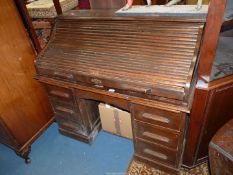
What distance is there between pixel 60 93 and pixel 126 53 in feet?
2.71

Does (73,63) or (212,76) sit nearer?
(212,76)

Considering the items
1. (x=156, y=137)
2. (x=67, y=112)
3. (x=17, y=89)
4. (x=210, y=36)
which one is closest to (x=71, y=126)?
(x=67, y=112)

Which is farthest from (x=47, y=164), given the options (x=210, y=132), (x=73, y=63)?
(x=210, y=132)

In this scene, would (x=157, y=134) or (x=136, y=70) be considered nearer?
(x=136, y=70)

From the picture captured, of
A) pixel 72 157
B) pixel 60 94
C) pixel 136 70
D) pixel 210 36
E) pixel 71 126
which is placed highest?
pixel 210 36

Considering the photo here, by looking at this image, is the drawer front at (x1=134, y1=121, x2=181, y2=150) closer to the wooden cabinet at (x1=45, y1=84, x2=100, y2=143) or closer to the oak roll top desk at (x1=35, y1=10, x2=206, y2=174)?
the oak roll top desk at (x1=35, y1=10, x2=206, y2=174)

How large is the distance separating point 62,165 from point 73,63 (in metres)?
1.18

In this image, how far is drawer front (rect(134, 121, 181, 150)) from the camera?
5.25 feet

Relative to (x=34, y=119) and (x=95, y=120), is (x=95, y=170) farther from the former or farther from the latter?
(x=34, y=119)

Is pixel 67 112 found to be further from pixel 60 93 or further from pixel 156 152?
pixel 156 152

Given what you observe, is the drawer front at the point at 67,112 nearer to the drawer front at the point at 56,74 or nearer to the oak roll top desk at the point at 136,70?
the oak roll top desk at the point at 136,70

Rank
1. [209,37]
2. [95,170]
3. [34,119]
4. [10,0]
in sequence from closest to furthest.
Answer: [209,37]
[10,0]
[95,170]
[34,119]

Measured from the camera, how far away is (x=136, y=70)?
150 centimetres

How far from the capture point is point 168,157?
1799 millimetres
